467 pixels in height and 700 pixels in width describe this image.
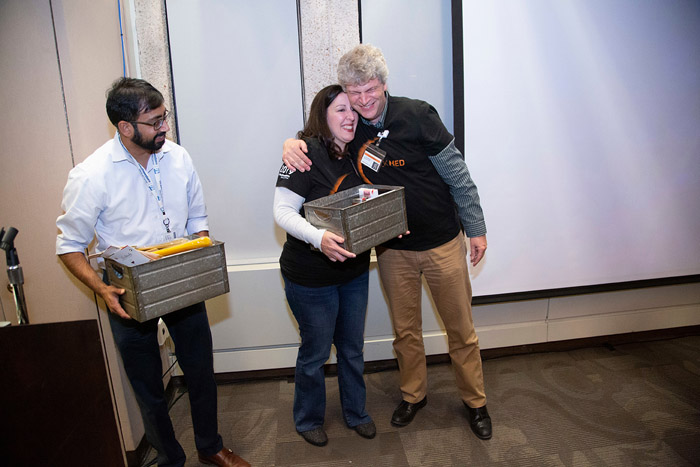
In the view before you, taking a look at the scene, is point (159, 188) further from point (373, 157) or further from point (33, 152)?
point (373, 157)

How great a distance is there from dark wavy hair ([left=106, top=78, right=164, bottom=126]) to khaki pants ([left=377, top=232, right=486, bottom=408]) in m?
1.14

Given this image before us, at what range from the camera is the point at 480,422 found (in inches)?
87.5

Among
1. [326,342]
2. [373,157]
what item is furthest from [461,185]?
[326,342]

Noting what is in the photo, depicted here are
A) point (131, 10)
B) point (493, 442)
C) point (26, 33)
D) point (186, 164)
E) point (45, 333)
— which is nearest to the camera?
point (45, 333)

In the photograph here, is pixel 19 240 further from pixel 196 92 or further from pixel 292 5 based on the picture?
pixel 292 5

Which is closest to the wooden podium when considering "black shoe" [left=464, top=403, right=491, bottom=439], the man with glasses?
the man with glasses

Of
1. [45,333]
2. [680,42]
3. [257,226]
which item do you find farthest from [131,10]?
[680,42]

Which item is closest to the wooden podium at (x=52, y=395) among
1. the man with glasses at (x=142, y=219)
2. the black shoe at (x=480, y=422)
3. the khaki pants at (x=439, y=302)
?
the man with glasses at (x=142, y=219)

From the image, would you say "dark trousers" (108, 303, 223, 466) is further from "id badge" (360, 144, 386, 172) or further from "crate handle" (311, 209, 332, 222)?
"id badge" (360, 144, 386, 172)

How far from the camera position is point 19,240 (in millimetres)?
1701

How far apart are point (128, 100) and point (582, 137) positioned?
2.32m

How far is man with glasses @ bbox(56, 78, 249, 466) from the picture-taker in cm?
→ 161

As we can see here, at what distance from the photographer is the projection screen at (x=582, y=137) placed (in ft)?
8.11

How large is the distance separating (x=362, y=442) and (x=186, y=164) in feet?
4.97
